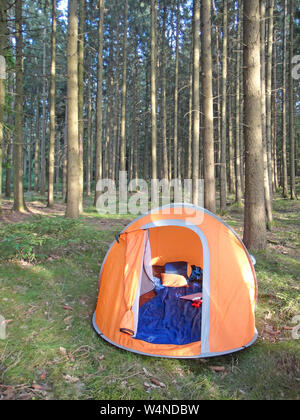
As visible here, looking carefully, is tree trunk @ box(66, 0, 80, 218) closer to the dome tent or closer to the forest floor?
the forest floor

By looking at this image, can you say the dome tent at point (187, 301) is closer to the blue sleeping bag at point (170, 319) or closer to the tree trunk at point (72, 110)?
the blue sleeping bag at point (170, 319)

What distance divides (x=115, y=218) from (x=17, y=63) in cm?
651

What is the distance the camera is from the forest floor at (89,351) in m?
3.09

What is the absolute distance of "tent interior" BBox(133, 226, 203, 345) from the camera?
13.8 ft

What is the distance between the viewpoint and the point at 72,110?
9023 millimetres

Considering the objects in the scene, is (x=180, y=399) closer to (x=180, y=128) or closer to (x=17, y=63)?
(x=17, y=63)

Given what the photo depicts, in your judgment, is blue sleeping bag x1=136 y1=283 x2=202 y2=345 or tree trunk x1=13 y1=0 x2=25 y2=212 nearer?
blue sleeping bag x1=136 y1=283 x2=202 y2=345

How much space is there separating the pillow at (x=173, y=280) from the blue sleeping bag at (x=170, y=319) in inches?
4.4

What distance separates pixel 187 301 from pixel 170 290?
57 cm

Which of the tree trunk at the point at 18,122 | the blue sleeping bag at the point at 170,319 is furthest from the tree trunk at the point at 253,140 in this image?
the tree trunk at the point at 18,122

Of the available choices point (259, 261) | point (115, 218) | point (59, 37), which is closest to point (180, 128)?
point (59, 37)

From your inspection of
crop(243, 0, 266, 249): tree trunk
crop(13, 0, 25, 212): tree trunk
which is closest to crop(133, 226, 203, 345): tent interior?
crop(243, 0, 266, 249): tree trunk
